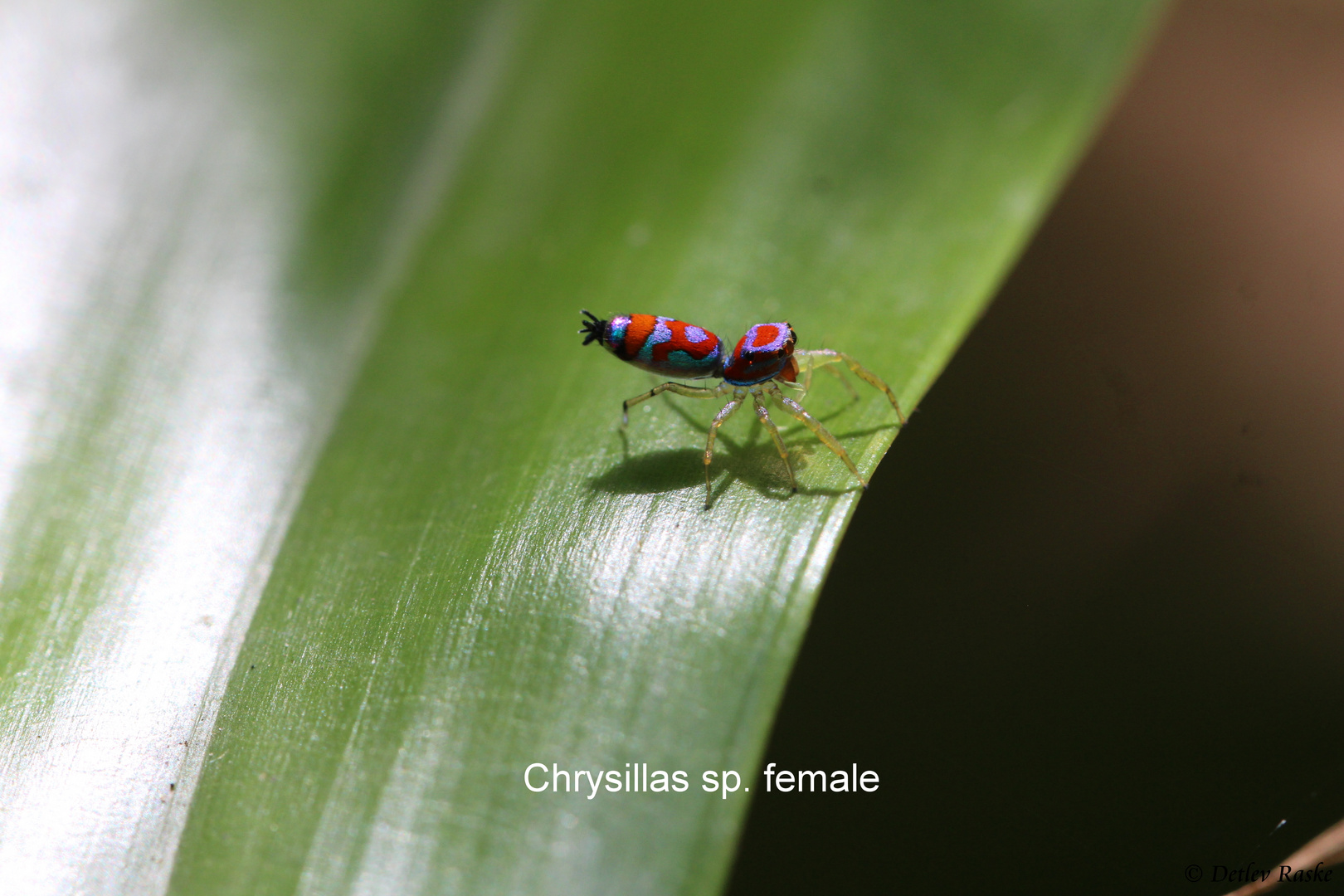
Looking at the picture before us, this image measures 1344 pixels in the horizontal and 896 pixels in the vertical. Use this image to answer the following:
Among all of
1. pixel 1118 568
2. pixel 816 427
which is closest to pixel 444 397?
pixel 816 427

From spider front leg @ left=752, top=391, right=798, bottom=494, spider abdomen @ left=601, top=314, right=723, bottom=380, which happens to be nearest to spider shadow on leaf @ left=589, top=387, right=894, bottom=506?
spider front leg @ left=752, top=391, right=798, bottom=494

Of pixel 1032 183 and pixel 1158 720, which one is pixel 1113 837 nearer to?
pixel 1158 720

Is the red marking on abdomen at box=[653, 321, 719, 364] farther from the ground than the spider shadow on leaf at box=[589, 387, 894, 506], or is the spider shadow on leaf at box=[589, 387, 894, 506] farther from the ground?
the red marking on abdomen at box=[653, 321, 719, 364]

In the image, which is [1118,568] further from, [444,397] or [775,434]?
[444,397]

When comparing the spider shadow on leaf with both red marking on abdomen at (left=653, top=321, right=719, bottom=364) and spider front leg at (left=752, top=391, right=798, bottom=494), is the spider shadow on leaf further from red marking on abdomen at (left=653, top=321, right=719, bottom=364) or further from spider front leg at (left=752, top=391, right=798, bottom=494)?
red marking on abdomen at (left=653, top=321, right=719, bottom=364)

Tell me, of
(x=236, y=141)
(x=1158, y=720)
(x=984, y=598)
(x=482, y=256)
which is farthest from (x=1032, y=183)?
(x=236, y=141)

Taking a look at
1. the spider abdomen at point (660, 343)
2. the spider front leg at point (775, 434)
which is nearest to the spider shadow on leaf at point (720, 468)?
the spider front leg at point (775, 434)
